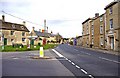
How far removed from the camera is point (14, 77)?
10.9 meters

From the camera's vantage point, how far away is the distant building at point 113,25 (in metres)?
40.3

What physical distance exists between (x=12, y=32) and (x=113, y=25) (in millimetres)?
41920

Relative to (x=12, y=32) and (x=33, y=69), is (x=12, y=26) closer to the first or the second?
(x=12, y=32)

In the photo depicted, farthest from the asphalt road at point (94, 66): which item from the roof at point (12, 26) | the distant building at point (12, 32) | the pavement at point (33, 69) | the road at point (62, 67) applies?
the roof at point (12, 26)

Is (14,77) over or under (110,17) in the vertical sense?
under

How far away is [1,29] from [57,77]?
62722mm

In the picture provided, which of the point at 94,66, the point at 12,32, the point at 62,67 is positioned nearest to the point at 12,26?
the point at 12,32

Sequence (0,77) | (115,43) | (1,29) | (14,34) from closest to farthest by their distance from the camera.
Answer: (0,77) < (115,43) < (1,29) < (14,34)

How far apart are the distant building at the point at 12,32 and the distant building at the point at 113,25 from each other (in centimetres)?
3352

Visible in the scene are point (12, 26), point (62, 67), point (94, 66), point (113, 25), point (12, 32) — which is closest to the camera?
point (62, 67)

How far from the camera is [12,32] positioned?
75625 millimetres

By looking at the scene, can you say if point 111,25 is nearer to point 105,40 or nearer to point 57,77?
point 105,40

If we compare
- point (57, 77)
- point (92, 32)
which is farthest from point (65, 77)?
point (92, 32)

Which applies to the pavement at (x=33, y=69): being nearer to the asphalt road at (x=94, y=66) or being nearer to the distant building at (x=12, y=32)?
the asphalt road at (x=94, y=66)
